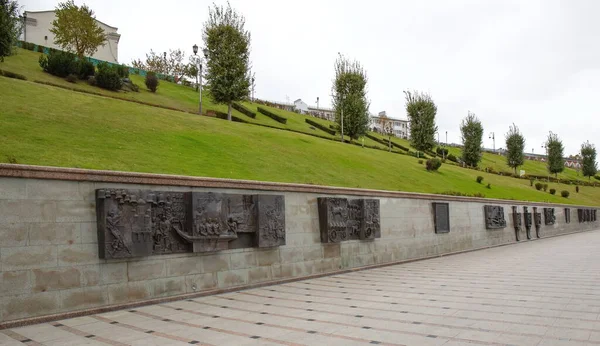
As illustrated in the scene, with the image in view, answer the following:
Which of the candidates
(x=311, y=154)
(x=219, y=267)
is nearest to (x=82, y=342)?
(x=219, y=267)

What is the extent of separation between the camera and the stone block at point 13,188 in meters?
6.51

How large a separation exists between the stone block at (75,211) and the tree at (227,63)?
2589 cm

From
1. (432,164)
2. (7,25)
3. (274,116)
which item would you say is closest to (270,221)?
(7,25)

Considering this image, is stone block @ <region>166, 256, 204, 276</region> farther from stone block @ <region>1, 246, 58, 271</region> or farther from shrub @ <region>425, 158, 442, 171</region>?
shrub @ <region>425, 158, 442, 171</region>

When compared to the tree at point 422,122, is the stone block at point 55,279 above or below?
below

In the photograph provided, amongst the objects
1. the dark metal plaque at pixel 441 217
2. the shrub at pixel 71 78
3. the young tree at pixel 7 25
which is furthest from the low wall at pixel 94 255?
the shrub at pixel 71 78

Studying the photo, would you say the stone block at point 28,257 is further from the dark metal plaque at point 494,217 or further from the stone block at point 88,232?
the dark metal plaque at point 494,217

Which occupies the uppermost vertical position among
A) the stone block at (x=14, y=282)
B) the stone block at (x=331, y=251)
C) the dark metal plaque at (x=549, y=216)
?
the stone block at (x=14, y=282)

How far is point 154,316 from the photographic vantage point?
7.09 m

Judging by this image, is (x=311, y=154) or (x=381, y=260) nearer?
(x=381, y=260)

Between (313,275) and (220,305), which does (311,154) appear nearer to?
(313,275)

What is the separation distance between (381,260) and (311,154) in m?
10.7

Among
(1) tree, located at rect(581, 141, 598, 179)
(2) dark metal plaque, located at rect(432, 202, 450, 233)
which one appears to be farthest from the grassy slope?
(1) tree, located at rect(581, 141, 598, 179)

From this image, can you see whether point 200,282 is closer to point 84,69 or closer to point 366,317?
point 366,317
